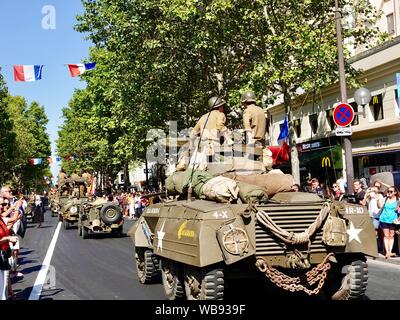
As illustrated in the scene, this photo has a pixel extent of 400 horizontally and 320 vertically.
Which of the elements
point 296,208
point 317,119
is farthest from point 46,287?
point 317,119

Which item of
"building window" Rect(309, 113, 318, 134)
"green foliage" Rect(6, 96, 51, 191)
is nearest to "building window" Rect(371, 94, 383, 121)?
"building window" Rect(309, 113, 318, 134)

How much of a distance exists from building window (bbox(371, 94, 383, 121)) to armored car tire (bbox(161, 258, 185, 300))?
18208 millimetres

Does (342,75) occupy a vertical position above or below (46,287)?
above

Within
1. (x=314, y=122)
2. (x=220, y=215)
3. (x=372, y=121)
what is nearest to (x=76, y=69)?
(x=314, y=122)

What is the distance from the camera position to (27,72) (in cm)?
2622

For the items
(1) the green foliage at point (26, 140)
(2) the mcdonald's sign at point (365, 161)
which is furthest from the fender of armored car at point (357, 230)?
(1) the green foliage at point (26, 140)

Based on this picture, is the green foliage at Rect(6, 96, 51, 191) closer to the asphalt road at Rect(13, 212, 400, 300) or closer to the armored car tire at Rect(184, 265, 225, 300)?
the asphalt road at Rect(13, 212, 400, 300)

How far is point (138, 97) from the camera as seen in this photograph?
30.5 metres

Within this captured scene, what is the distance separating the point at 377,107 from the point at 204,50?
26.6 feet

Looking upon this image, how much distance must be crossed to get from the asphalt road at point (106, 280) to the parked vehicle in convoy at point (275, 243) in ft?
3.62

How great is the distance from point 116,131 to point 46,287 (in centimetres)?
3447

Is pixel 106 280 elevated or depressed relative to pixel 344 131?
depressed

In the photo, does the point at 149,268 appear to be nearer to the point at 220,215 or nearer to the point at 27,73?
the point at 220,215
